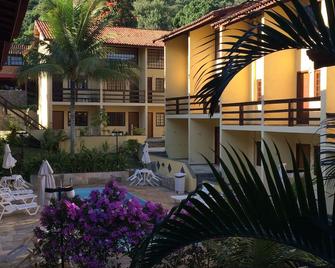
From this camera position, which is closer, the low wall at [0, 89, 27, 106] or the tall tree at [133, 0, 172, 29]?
the low wall at [0, 89, 27, 106]

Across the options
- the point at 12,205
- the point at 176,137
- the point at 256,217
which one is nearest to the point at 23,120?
the point at 176,137

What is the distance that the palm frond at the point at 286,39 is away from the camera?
2414 millimetres

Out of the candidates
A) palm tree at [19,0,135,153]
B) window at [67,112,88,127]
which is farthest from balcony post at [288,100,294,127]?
window at [67,112,88,127]

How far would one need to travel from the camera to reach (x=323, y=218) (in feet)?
7.29

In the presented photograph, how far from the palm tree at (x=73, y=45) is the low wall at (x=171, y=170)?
4.23 m

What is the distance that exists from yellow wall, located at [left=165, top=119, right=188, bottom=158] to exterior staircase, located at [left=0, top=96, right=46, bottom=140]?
333 inches

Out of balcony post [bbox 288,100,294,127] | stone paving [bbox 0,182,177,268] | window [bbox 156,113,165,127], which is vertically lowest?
stone paving [bbox 0,182,177,268]

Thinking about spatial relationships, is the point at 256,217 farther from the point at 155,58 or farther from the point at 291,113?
the point at 155,58

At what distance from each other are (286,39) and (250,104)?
1538 centimetres

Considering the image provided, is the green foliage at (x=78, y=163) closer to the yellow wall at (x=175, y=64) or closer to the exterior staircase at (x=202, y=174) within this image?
the exterior staircase at (x=202, y=174)

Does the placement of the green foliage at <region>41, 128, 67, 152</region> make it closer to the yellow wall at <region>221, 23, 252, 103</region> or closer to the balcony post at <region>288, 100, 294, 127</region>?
the yellow wall at <region>221, 23, 252, 103</region>

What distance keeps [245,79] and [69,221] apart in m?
14.5

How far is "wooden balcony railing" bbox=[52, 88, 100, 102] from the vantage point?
105 ft

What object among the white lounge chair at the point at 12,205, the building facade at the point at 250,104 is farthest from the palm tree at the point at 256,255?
the white lounge chair at the point at 12,205
